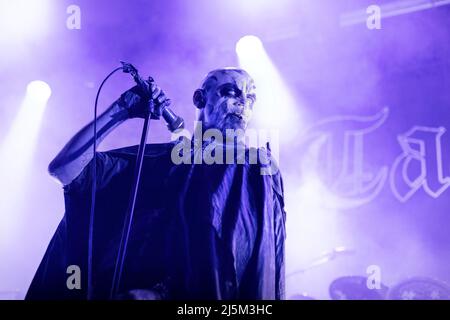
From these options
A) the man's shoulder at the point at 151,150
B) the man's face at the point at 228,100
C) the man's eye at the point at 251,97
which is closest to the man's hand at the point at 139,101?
the man's shoulder at the point at 151,150

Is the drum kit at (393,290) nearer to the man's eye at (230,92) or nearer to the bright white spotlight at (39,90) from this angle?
the man's eye at (230,92)

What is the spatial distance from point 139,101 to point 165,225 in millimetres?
675

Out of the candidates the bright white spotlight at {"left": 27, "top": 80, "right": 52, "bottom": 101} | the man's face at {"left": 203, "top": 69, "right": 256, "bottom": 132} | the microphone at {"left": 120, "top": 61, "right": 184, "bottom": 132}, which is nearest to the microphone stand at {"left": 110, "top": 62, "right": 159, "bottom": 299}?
the microphone at {"left": 120, "top": 61, "right": 184, "bottom": 132}

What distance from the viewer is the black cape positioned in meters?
2.44

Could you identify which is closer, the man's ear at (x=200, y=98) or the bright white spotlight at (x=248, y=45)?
the man's ear at (x=200, y=98)

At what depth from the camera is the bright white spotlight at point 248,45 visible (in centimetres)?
362

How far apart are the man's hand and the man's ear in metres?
0.39

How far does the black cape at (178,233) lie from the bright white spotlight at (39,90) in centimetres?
99

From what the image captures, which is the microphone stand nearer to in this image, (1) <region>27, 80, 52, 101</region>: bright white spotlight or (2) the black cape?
(2) the black cape

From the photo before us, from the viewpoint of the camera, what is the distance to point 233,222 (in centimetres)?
251

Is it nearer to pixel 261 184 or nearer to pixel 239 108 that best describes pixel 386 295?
pixel 261 184
